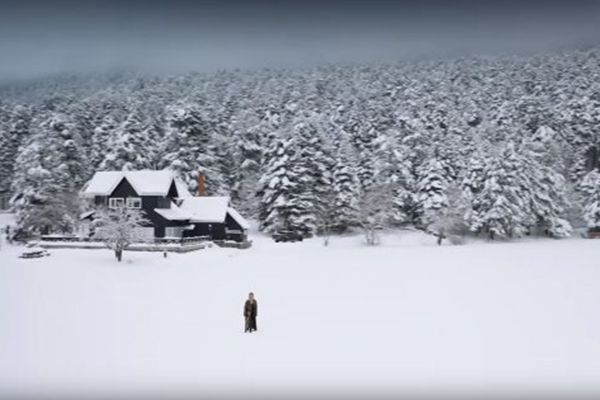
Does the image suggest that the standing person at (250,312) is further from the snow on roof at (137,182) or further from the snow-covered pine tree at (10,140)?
the snow-covered pine tree at (10,140)

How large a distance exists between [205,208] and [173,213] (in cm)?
359

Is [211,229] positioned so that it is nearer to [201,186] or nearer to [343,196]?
[201,186]

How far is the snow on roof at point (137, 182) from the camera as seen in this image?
4109 cm

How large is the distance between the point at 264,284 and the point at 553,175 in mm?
39865

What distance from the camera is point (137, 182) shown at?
41688 mm

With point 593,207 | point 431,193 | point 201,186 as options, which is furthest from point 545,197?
point 201,186

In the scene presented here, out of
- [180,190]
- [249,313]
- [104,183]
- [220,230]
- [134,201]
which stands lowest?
[249,313]

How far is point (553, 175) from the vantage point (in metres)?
51.2

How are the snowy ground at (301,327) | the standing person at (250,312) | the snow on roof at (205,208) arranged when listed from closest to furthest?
the snowy ground at (301,327) < the standing person at (250,312) < the snow on roof at (205,208)

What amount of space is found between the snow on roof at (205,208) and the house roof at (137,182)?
3.28 m

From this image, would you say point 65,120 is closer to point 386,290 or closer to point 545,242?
point 386,290

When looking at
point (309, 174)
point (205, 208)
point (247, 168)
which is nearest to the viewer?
point (205, 208)

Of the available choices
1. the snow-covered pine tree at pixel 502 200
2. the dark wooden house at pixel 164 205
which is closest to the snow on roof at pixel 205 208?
the dark wooden house at pixel 164 205

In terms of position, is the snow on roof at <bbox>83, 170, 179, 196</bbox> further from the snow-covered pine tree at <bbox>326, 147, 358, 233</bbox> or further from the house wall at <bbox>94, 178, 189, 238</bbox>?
the snow-covered pine tree at <bbox>326, 147, 358, 233</bbox>
